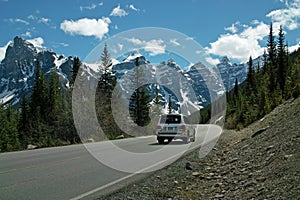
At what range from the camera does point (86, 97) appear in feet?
108

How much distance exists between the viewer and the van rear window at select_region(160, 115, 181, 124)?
20984mm

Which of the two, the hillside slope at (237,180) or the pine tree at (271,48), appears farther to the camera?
the pine tree at (271,48)

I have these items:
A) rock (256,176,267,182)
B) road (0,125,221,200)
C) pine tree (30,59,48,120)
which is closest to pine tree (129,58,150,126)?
pine tree (30,59,48,120)

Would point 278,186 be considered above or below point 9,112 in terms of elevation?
below

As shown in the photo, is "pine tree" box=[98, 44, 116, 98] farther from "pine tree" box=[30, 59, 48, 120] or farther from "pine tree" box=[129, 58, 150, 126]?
"pine tree" box=[30, 59, 48, 120]

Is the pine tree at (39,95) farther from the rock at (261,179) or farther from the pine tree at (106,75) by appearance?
the rock at (261,179)

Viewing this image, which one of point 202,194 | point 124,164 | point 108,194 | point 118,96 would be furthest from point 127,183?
point 118,96

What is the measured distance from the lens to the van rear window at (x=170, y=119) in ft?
68.8

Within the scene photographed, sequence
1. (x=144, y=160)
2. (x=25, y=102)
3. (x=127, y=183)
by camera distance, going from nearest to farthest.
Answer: (x=127, y=183) < (x=144, y=160) < (x=25, y=102)

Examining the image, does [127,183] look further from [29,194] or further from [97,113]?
[97,113]

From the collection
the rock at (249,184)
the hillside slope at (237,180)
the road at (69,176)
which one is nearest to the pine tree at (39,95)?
the road at (69,176)

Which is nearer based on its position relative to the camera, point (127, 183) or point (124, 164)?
point (127, 183)

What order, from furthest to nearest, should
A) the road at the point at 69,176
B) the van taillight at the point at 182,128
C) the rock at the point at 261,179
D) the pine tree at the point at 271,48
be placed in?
the pine tree at the point at 271,48 < the van taillight at the point at 182,128 < the road at the point at 69,176 < the rock at the point at 261,179

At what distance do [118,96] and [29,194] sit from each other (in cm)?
3981
